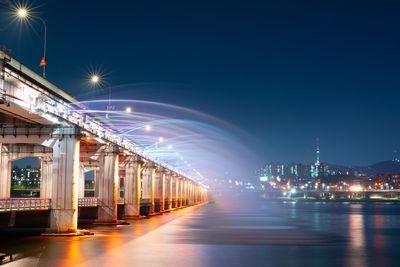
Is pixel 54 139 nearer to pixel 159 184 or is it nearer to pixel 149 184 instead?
pixel 149 184

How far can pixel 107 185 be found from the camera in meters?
59.8

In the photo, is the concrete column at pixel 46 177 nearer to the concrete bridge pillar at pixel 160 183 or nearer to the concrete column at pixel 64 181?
the concrete bridge pillar at pixel 160 183

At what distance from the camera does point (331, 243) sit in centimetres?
4209

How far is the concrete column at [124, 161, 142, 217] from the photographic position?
7662 centimetres

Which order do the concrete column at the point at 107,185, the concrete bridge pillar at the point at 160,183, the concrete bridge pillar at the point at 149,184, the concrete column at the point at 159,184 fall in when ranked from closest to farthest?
1. the concrete column at the point at 107,185
2. the concrete bridge pillar at the point at 149,184
3. the concrete column at the point at 159,184
4. the concrete bridge pillar at the point at 160,183

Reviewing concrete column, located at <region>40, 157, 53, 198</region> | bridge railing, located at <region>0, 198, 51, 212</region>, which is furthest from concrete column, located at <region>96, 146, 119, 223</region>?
concrete column, located at <region>40, 157, 53, 198</region>

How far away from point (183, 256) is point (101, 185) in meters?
30.9

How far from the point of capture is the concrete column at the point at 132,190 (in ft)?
251

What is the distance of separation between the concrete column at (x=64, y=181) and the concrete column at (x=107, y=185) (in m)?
15.7

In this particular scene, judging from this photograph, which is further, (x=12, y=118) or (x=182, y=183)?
(x=182, y=183)

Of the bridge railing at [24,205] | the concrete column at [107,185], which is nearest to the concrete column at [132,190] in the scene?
the concrete column at [107,185]

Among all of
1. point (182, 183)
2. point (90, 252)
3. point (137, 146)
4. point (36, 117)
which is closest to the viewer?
point (90, 252)

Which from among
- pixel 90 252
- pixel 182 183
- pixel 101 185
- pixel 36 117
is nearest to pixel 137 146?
pixel 101 185

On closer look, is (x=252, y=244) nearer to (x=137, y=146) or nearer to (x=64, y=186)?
(x=64, y=186)
